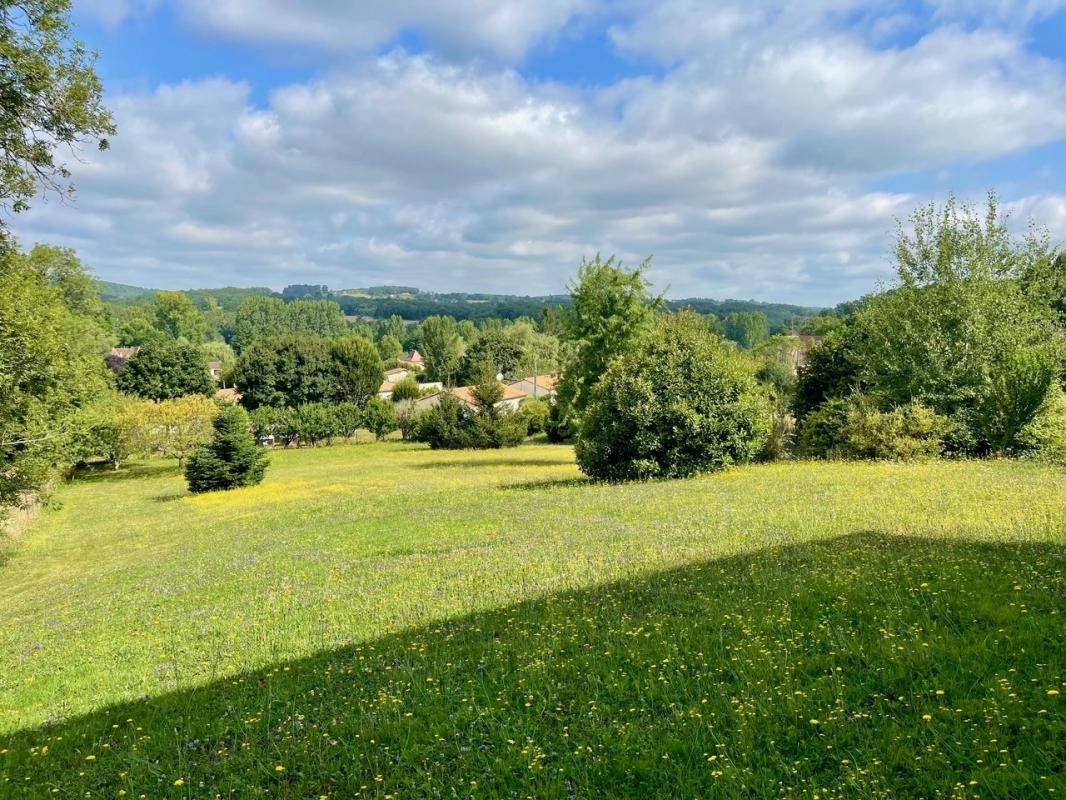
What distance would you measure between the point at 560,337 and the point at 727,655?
3176 centimetres

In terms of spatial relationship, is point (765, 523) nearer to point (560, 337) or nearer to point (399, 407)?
point (560, 337)

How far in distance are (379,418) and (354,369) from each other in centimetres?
1054

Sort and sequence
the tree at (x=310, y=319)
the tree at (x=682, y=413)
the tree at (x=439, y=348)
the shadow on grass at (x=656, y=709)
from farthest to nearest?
1. the tree at (x=310, y=319)
2. the tree at (x=439, y=348)
3. the tree at (x=682, y=413)
4. the shadow on grass at (x=656, y=709)

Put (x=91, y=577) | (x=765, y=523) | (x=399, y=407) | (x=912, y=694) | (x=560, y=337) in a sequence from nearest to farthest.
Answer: (x=912, y=694) → (x=765, y=523) → (x=91, y=577) → (x=560, y=337) → (x=399, y=407)

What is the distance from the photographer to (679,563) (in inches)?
356

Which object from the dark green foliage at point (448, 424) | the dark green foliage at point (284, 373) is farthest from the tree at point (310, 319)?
the dark green foliage at point (448, 424)

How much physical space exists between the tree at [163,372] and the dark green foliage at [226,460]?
30.3 meters

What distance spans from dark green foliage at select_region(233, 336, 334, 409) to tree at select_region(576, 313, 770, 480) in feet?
176

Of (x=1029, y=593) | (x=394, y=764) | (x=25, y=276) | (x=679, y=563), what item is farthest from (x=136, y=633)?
(x=25, y=276)

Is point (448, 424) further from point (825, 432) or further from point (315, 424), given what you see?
point (825, 432)

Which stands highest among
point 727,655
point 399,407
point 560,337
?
point 560,337

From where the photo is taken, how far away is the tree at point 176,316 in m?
149

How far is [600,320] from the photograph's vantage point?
115ft

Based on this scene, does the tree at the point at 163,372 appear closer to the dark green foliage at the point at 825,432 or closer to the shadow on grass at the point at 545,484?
the shadow on grass at the point at 545,484
